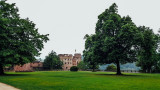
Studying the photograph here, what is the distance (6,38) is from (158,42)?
56451 millimetres

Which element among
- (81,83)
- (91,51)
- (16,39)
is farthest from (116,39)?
(81,83)

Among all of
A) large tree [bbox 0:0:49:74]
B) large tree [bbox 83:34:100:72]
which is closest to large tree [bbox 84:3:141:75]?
large tree [bbox 83:34:100:72]

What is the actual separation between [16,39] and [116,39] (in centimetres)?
2198

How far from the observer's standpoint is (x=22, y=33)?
37.9m

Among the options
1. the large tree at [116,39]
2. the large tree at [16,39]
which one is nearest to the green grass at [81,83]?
the large tree at [16,39]

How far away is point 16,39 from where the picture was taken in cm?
3766

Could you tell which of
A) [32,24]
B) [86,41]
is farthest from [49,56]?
[32,24]

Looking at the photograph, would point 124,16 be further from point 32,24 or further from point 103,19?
point 32,24

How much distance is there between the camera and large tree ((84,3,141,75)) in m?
41.2

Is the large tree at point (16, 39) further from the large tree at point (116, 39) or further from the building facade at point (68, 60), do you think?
the building facade at point (68, 60)

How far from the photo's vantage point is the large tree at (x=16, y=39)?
3394cm

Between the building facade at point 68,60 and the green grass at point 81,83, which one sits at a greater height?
the building facade at point 68,60

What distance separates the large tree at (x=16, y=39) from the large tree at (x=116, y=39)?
13.6m

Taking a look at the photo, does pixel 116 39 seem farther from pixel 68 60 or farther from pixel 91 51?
pixel 68 60
